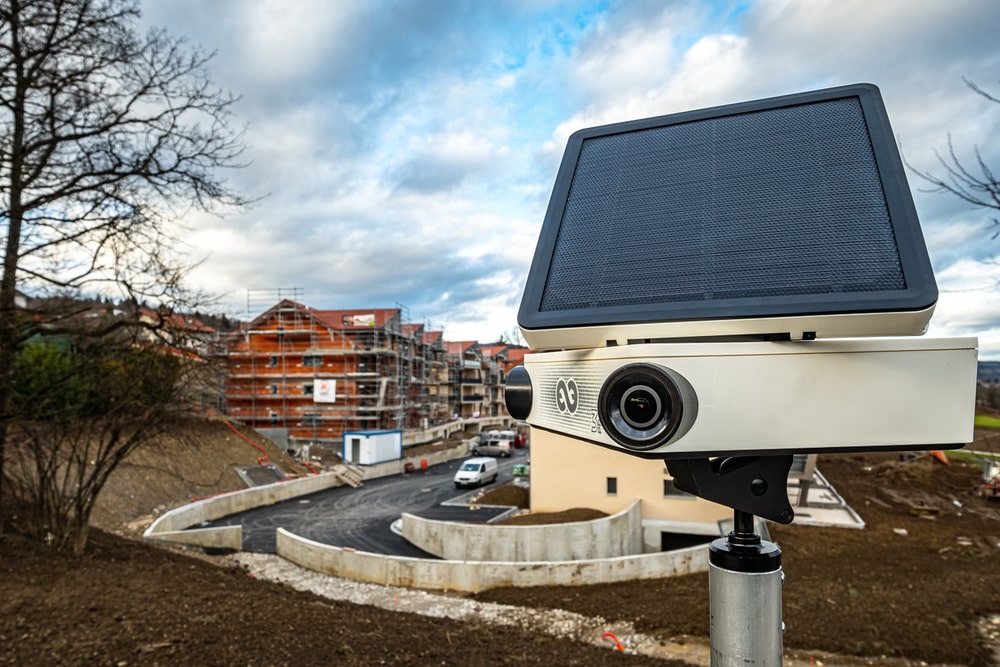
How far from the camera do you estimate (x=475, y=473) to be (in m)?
26.1

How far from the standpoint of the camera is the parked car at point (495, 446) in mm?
39500

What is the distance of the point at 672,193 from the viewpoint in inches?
65.8

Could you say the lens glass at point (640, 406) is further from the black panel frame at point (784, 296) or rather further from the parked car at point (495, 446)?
the parked car at point (495, 446)

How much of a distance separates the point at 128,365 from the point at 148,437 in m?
1.22

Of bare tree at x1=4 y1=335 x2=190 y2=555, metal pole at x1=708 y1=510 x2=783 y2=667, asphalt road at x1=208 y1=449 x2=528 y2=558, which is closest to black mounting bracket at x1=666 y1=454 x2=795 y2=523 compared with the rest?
metal pole at x1=708 y1=510 x2=783 y2=667

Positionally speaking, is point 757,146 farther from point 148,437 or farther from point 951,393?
point 148,437

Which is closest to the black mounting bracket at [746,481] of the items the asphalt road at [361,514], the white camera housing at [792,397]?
the white camera housing at [792,397]

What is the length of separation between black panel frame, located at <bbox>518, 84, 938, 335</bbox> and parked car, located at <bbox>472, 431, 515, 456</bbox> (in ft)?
127

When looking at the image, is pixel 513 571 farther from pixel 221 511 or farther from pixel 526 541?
pixel 221 511

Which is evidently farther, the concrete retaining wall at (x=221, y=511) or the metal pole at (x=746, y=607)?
the concrete retaining wall at (x=221, y=511)

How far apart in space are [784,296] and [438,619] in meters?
8.21

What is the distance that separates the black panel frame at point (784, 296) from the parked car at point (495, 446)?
38559mm

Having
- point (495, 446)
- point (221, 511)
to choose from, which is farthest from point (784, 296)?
point (495, 446)

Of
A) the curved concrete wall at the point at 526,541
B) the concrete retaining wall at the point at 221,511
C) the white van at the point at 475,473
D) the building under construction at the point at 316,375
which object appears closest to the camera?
the curved concrete wall at the point at 526,541
